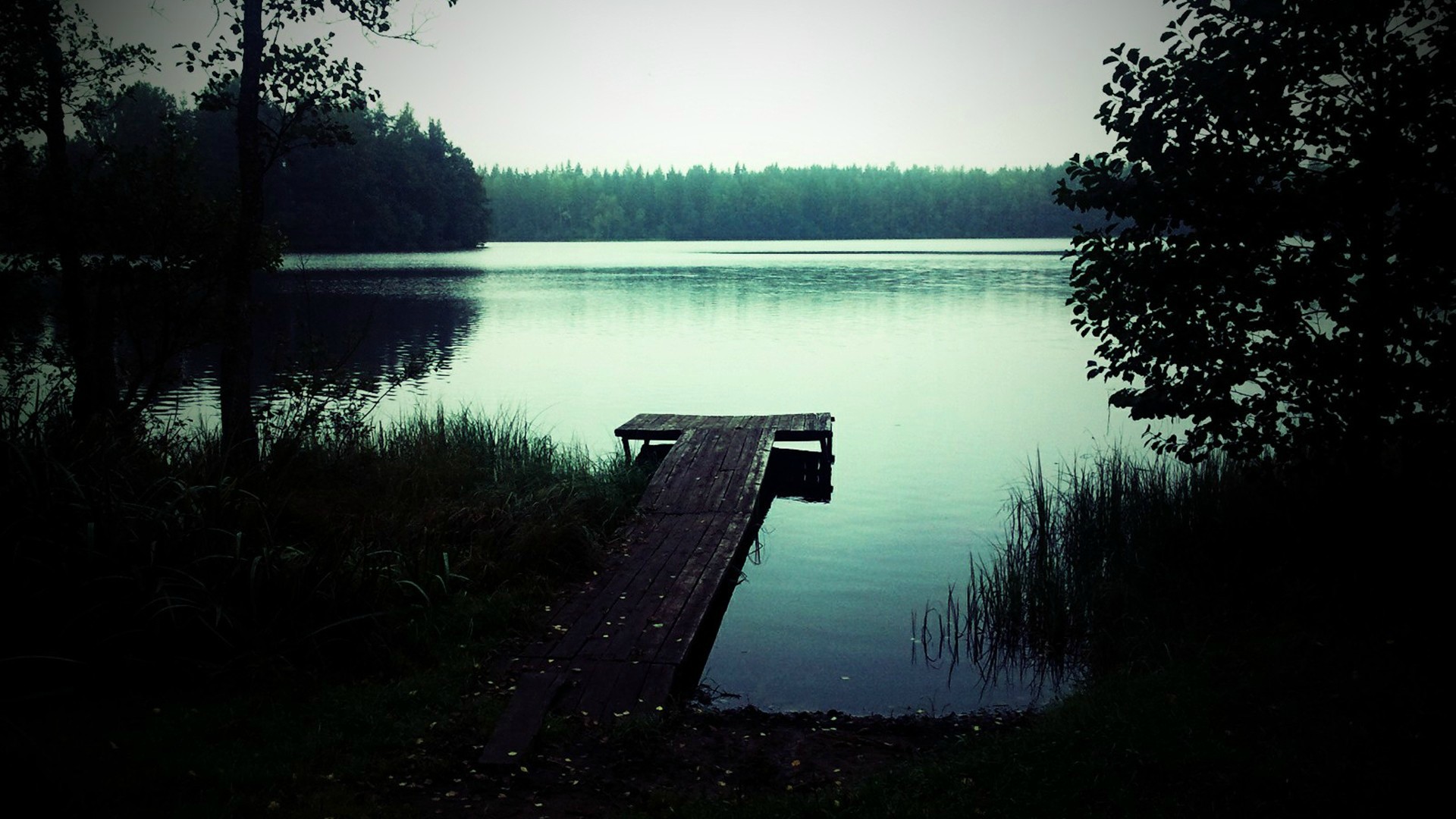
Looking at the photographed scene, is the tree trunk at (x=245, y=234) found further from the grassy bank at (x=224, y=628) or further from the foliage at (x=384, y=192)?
the foliage at (x=384, y=192)

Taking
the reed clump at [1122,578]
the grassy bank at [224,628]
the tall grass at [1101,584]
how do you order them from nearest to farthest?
the grassy bank at [224,628] < the reed clump at [1122,578] < the tall grass at [1101,584]

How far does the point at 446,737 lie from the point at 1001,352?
2144cm

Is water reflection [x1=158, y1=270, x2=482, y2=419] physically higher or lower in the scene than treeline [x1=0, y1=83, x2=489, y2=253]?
lower

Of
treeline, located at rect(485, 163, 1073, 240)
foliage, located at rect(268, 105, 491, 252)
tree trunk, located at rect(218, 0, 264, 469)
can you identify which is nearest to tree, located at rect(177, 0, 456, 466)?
tree trunk, located at rect(218, 0, 264, 469)

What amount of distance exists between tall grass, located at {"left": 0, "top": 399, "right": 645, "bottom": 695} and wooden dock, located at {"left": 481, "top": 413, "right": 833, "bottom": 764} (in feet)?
2.00

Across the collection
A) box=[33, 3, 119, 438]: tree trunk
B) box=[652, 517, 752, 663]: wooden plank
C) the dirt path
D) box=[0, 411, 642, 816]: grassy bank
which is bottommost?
the dirt path

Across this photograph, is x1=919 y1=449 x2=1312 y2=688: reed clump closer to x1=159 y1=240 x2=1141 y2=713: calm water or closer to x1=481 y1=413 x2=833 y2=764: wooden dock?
x1=159 y1=240 x2=1141 y2=713: calm water

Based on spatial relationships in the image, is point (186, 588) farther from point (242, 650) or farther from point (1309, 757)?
point (1309, 757)

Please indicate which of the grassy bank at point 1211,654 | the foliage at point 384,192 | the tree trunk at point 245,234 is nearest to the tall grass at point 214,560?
the tree trunk at point 245,234

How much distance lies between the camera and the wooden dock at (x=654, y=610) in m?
5.36

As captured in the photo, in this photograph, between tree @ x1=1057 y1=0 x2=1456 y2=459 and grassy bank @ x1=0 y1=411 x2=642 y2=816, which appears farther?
tree @ x1=1057 y1=0 x2=1456 y2=459

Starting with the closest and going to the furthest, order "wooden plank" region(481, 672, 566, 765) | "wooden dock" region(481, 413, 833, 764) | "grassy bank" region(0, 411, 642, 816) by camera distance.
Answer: "grassy bank" region(0, 411, 642, 816), "wooden plank" region(481, 672, 566, 765), "wooden dock" region(481, 413, 833, 764)

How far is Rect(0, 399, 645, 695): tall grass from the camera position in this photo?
5102mm

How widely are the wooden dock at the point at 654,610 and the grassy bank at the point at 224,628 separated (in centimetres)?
32
